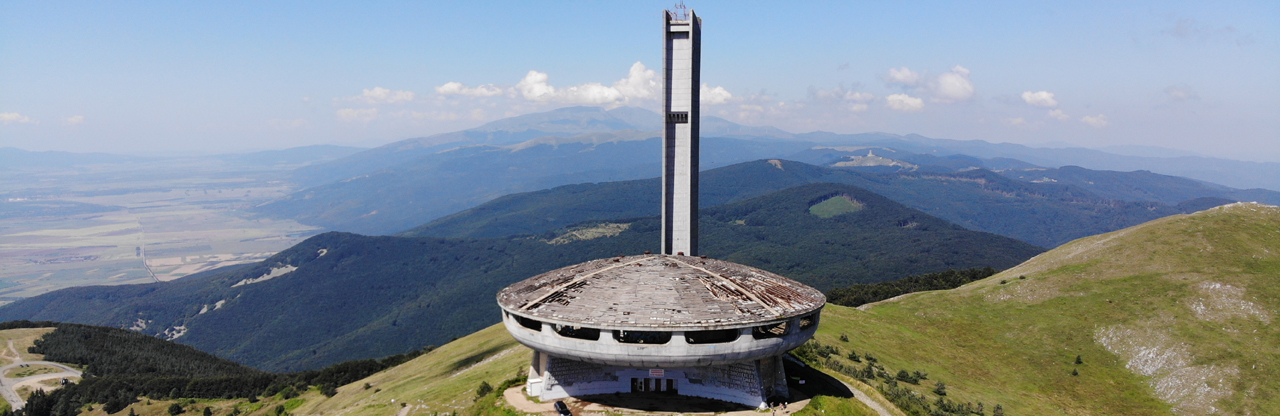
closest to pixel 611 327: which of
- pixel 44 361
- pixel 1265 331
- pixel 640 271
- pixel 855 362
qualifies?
pixel 640 271

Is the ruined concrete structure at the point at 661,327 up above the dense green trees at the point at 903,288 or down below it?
above

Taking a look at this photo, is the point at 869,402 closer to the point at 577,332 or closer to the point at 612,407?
the point at 612,407

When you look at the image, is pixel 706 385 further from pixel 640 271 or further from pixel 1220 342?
pixel 1220 342

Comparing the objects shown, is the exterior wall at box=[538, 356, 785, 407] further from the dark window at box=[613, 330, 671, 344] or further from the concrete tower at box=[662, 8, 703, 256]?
the concrete tower at box=[662, 8, 703, 256]

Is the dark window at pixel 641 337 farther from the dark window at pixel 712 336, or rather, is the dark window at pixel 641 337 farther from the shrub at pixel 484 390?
the shrub at pixel 484 390

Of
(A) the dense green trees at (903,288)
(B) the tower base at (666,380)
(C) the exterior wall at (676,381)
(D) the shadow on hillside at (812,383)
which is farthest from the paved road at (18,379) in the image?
(A) the dense green trees at (903,288)

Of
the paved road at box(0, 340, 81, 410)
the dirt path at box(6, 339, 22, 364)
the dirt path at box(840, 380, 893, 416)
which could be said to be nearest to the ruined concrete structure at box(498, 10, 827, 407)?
the dirt path at box(840, 380, 893, 416)

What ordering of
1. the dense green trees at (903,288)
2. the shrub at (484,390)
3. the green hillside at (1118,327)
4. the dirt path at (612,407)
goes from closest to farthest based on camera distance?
the dirt path at (612,407)
the shrub at (484,390)
the green hillside at (1118,327)
the dense green trees at (903,288)
